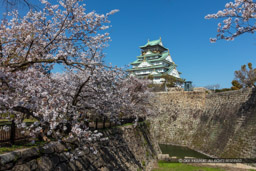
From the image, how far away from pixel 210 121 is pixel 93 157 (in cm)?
2195

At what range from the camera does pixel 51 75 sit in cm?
696

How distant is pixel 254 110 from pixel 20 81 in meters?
19.7

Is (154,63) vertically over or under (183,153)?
over

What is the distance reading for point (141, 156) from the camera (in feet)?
43.5

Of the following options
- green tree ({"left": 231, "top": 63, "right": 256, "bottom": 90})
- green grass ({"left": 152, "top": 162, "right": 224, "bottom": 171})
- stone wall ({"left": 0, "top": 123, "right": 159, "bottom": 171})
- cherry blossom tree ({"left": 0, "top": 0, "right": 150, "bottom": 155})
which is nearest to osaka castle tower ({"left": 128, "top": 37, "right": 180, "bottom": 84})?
green tree ({"left": 231, "top": 63, "right": 256, "bottom": 90})

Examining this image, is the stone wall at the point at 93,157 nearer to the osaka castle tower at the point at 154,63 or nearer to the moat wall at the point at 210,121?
the moat wall at the point at 210,121

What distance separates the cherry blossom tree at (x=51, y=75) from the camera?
4637mm

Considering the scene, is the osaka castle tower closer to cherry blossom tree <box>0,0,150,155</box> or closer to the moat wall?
the moat wall

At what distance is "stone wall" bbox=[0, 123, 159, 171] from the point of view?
464 cm

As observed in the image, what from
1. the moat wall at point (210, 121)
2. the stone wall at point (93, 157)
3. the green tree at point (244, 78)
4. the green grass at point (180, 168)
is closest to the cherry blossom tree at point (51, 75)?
the stone wall at point (93, 157)

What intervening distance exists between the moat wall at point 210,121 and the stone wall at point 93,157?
8871 mm

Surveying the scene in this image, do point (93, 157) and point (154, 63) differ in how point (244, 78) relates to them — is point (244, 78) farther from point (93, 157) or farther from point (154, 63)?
point (93, 157)

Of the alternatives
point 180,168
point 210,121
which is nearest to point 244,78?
point 210,121

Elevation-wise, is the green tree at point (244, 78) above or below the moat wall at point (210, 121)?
above
